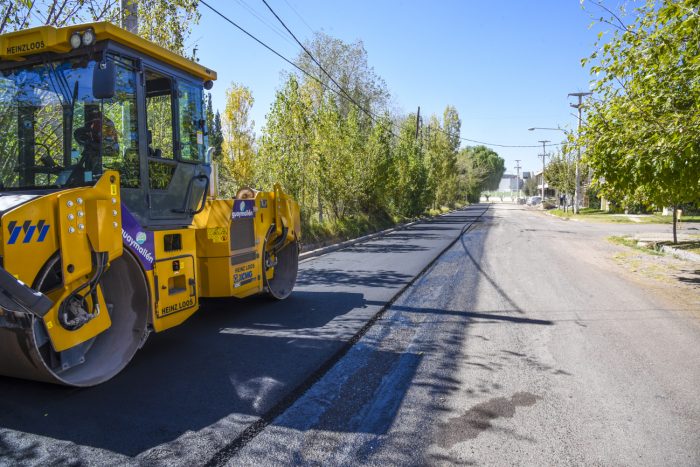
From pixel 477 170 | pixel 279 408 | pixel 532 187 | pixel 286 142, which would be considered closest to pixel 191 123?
pixel 279 408

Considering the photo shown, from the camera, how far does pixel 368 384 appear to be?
450 cm

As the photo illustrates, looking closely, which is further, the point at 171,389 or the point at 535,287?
the point at 535,287

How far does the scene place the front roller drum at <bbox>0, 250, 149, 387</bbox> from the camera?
12.1ft

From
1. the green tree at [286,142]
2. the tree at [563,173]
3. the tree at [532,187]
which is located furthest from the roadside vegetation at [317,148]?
the tree at [532,187]

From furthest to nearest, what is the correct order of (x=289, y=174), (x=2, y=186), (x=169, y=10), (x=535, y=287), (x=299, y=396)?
1. (x=289, y=174)
2. (x=169, y=10)
3. (x=535, y=287)
4. (x=2, y=186)
5. (x=299, y=396)

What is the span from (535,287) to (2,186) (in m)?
8.34

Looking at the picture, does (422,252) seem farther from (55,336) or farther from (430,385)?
(55,336)

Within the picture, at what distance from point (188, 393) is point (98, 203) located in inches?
68.0

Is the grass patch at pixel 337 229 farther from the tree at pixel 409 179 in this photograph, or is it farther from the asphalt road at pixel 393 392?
the asphalt road at pixel 393 392

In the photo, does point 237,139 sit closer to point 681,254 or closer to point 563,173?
point 681,254

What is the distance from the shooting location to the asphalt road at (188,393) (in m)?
3.34

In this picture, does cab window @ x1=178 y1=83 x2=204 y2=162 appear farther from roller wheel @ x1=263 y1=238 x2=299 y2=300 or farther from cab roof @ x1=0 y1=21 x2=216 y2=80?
roller wheel @ x1=263 y1=238 x2=299 y2=300

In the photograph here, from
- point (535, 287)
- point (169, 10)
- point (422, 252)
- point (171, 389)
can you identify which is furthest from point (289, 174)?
point (171, 389)

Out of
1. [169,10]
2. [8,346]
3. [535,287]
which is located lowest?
[535,287]
